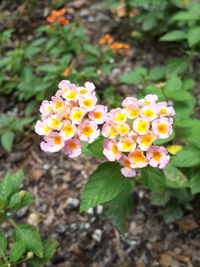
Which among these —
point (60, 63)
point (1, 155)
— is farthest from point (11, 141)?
point (60, 63)

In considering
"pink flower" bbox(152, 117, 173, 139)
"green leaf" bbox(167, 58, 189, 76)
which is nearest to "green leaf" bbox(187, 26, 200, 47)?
"green leaf" bbox(167, 58, 189, 76)

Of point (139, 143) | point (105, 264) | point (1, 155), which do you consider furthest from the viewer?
point (1, 155)

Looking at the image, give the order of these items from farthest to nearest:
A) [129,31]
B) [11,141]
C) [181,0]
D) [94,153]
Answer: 1. [129,31]
2. [181,0]
3. [11,141]
4. [94,153]

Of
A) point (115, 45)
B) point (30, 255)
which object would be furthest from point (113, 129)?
point (115, 45)

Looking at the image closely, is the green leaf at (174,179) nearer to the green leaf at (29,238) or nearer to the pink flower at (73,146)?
the pink flower at (73,146)

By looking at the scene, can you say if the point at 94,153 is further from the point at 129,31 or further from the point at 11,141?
the point at 129,31

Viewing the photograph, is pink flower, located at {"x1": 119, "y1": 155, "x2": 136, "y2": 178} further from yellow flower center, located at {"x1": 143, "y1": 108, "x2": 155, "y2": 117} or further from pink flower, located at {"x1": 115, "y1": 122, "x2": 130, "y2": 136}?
yellow flower center, located at {"x1": 143, "y1": 108, "x2": 155, "y2": 117}
